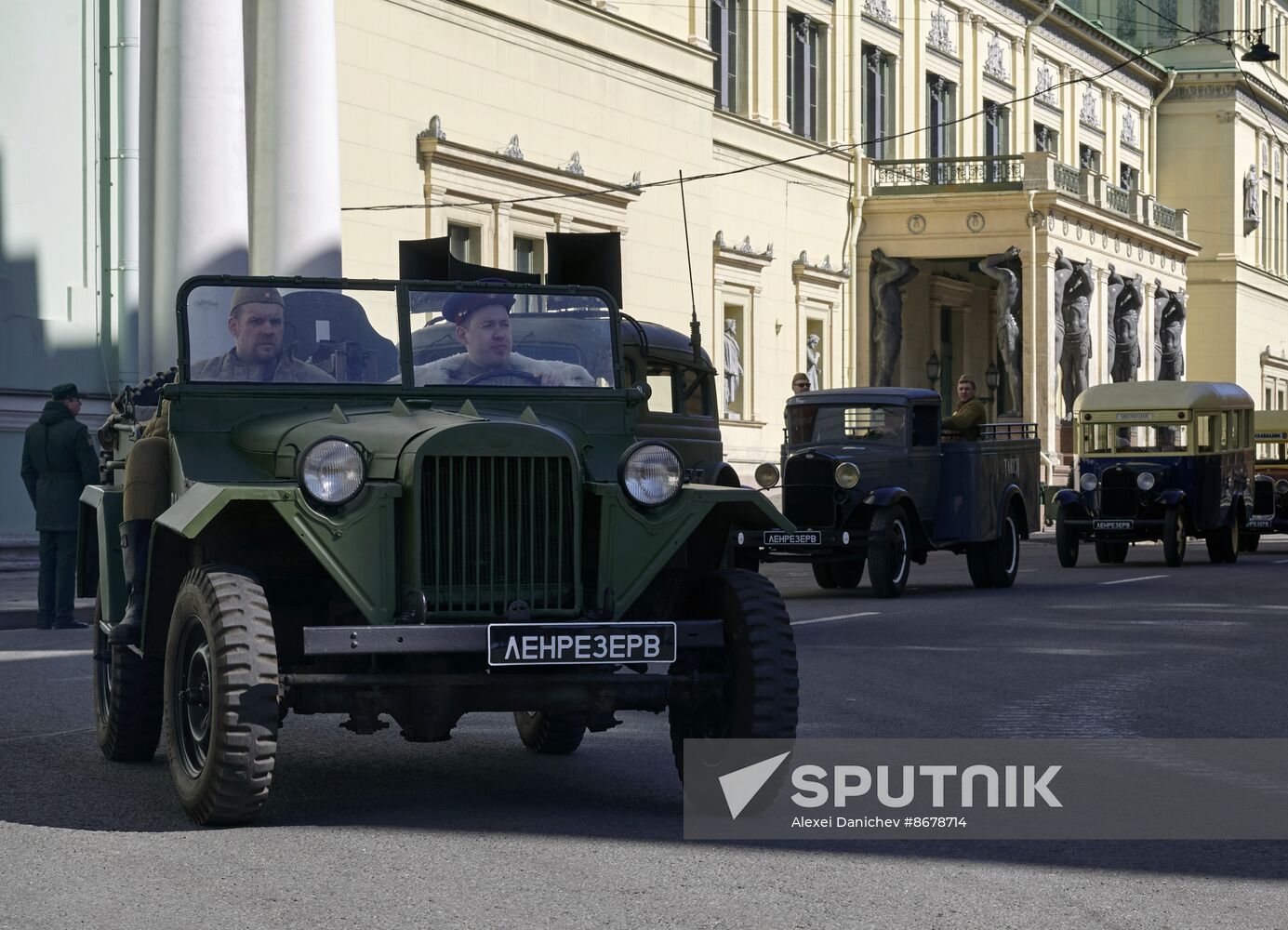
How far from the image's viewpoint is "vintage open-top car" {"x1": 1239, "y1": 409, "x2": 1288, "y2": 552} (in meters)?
32.9

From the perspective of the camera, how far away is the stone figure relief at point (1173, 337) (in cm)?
5562

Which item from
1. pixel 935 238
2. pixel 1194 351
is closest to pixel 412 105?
pixel 935 238

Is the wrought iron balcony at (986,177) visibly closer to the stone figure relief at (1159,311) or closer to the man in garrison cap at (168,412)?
the stone figure relief at (1159,311)

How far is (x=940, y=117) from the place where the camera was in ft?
164

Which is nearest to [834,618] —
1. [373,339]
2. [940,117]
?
[373,339]

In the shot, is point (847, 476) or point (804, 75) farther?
point (804, 75)

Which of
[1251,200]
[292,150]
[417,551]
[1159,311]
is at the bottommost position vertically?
[417,551]

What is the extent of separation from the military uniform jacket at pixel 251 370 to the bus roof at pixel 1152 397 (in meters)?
21.4

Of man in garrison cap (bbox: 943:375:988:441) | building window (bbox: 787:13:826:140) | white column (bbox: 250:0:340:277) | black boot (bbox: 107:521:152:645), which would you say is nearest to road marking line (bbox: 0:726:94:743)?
black boot (bbox: 107:521:152:645)

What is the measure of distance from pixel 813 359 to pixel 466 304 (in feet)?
116

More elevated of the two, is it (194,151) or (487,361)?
(194,151)

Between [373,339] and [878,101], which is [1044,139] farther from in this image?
[373,339]

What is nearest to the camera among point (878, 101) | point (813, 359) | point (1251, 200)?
point (813, 359)

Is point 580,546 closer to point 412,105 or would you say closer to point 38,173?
point 38,173
